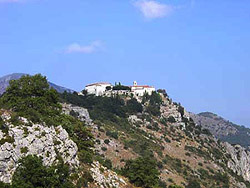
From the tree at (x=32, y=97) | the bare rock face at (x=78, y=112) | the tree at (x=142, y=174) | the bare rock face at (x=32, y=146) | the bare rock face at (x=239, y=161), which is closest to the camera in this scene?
the bare rock face at (x=32, y=146)

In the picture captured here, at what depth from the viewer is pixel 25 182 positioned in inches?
1198

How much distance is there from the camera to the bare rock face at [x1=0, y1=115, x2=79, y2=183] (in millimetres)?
30703

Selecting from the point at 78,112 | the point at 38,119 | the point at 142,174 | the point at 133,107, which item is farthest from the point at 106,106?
the point at 38,119

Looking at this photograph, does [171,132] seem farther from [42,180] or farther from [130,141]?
[42,180]

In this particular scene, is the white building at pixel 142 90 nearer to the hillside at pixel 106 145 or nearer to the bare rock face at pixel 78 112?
the hillside at pixel 106 145

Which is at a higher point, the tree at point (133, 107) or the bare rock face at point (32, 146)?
the tree at point (133, 107)

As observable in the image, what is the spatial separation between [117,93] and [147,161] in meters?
106

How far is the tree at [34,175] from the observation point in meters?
30.1

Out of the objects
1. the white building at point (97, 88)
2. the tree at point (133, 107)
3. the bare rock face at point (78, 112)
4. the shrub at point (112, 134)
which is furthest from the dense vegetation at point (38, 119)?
the white building at point (97, 88)

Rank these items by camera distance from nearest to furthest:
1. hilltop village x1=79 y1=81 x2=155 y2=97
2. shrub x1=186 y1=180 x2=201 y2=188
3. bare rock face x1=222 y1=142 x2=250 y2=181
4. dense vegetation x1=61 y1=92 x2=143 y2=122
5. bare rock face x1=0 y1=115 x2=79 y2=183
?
bare rock face x1=0 y1=115 x2=79 y2=183, shrub x1=186 y1=180 x2=201 y2=188, dense vegetation x1=61 y1=92 x2=143 y2=122, bare rock face x1=222 y1=142 x2=250 y2=181, hilltop village x1=79 y1=81 x2=155 y2=97

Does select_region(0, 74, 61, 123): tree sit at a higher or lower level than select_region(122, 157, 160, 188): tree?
higher

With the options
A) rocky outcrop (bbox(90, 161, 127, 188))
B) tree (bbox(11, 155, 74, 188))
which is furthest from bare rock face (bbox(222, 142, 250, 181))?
tree (bbox(11, 155, 74, 188))

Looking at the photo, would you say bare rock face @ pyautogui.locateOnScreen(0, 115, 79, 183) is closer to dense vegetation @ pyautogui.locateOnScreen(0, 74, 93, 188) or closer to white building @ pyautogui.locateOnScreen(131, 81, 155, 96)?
dense vegetation @ pyautogui.locateOnScreen(0, 74, 93, 188)

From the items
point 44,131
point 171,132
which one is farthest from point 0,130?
point 171,132
